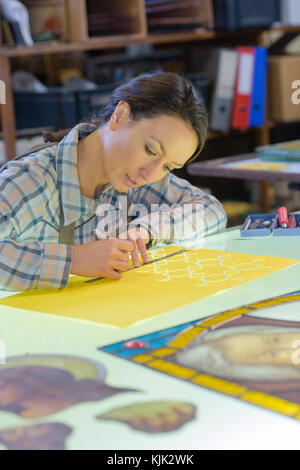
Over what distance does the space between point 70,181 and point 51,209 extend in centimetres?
7

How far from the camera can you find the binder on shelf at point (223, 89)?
9.84ft

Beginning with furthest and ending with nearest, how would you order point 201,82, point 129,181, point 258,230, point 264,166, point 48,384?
point 201,82 → point 264,166 → point 258,230 → point 129,181 → point 48,384

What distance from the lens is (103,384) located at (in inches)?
28.1

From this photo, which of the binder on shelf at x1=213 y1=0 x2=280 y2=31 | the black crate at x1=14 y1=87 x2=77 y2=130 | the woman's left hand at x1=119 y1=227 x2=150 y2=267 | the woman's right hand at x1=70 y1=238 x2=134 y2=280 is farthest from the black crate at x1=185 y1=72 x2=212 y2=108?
the woman's right hand at x1=70 y1=238 x2=134 y2=280

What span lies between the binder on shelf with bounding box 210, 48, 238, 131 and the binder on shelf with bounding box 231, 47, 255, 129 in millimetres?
25

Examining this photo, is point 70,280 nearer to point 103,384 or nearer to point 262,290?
point 262,290

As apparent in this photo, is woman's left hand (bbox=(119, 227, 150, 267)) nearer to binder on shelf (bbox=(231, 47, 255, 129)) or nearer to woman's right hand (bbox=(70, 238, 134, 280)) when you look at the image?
woman's right hand (bbox=(70, 238, 134, 280))

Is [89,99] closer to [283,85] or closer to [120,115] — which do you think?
[283,85]

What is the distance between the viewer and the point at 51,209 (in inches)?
53.7

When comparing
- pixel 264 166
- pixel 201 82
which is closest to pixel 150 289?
pixel 264 166

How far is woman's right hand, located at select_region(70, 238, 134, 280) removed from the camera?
1.15 meters

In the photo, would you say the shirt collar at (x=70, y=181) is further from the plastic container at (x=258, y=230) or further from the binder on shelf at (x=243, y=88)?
the binder on shelf at (x=243, y=88)

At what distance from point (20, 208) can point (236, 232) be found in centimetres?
53
